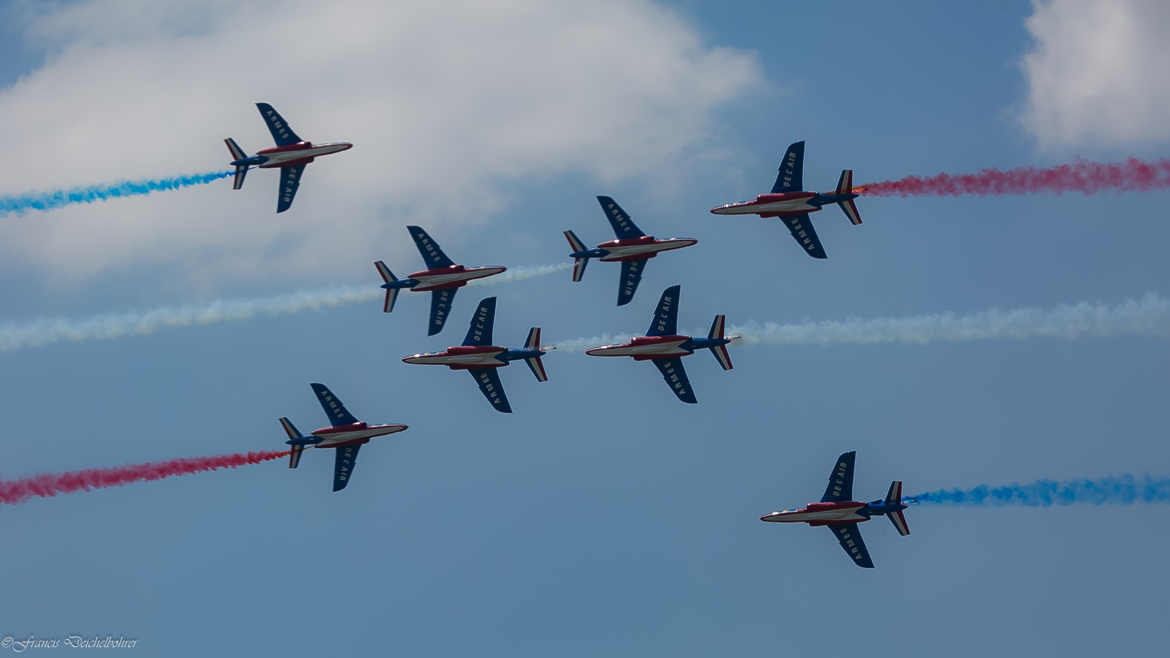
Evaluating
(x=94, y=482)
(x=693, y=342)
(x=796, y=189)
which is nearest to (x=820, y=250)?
(x=796, y=189)

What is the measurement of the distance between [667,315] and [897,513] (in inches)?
819

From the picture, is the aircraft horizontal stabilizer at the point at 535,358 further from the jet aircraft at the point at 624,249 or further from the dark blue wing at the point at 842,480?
the dark blue wing at the point at 842,480

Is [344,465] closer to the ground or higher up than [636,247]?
closer to the ground

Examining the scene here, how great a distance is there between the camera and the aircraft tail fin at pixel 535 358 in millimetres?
107000

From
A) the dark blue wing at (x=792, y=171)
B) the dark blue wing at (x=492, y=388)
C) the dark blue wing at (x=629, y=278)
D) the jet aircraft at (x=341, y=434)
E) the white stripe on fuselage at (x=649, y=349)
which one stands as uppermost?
the dark blue wing at (x=792, y=171)

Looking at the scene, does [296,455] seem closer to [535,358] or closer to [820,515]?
[535,358]

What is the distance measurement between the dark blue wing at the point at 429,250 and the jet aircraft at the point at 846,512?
2895 cm

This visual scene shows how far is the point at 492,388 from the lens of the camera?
4299 inches

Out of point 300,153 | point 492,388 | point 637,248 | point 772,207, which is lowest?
point 492,388

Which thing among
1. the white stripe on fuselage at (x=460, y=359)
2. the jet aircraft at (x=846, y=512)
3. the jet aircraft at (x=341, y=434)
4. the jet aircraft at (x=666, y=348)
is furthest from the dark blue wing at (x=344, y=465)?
the jet aircraft at (x=846, y=512)

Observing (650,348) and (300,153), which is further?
(300,153)

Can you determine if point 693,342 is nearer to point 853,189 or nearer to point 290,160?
point 853,189

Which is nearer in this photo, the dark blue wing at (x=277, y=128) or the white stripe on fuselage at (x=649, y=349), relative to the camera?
the white stripe on fuselage at (x=649, y=349)

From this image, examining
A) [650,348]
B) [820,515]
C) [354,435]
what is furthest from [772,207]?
[354,435]
